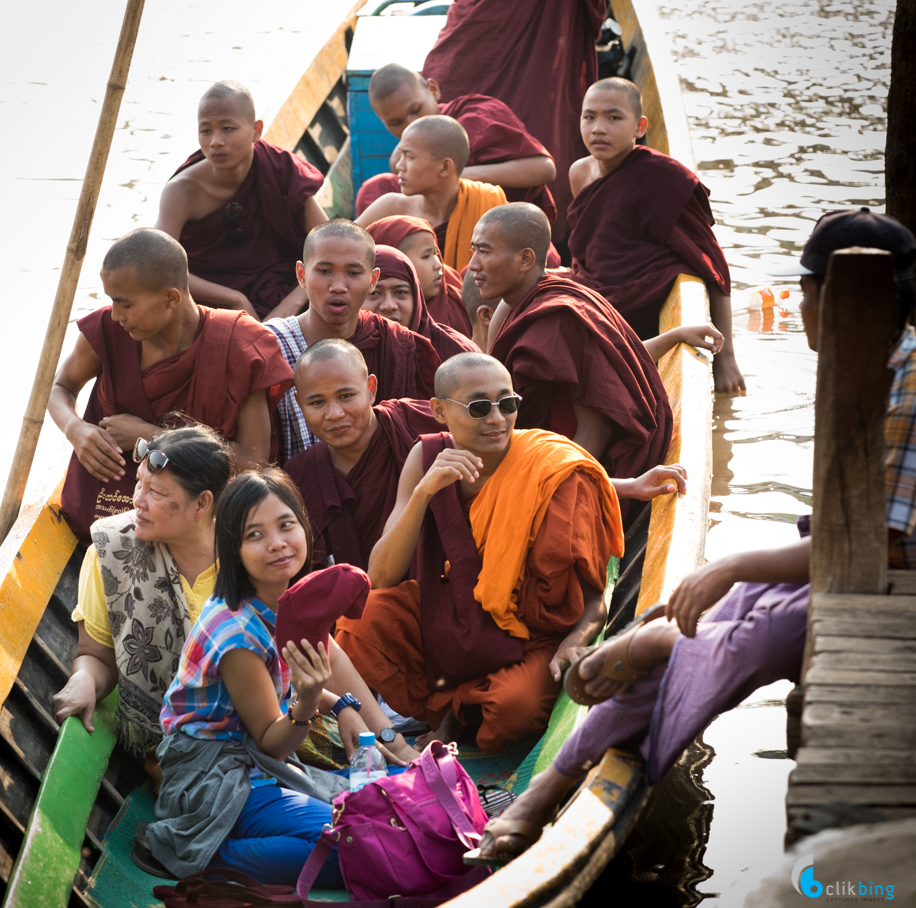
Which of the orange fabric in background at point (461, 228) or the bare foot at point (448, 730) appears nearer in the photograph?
the bare foot at point (448, 730)

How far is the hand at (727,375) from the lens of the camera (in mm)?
5359

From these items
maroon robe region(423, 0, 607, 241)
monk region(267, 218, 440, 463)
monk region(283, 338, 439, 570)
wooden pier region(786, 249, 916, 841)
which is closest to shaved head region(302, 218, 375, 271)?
monk region(267, 218, 440, 463)

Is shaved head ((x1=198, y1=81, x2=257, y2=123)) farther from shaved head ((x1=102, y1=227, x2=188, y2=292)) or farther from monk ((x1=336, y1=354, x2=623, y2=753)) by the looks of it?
monk ((x1=336, y1=354, x2=623, y2=753))

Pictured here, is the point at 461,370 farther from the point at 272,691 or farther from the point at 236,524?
the point at 272,691

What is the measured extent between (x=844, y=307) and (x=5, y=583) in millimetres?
2335

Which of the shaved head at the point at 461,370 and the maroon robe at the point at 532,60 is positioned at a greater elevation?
the shaved head at the point at 461,370

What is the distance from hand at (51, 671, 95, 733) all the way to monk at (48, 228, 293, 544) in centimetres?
75

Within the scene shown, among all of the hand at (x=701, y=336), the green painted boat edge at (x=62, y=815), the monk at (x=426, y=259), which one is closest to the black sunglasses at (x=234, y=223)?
the monk at (x=426, y=259)

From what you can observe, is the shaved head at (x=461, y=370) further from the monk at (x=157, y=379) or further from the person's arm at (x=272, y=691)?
the person's arm at (x=272, y=691)

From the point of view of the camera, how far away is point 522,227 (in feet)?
13.5

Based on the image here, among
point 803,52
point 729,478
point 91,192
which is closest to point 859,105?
point 803,52

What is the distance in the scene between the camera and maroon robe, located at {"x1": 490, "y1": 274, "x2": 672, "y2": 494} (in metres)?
3.75

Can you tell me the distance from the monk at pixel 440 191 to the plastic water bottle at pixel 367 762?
3.12 meters

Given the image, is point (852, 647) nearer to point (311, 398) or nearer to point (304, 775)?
point (304, 775)
